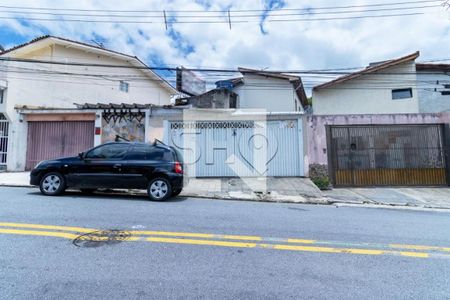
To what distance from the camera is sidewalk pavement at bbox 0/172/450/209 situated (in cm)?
840

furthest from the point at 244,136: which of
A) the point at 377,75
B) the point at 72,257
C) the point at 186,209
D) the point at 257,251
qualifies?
the point at 377,75

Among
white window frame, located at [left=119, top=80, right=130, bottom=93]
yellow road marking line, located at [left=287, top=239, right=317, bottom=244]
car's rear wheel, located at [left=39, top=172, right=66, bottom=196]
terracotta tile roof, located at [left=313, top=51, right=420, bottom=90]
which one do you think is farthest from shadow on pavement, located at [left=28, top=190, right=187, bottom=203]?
terracotta tile roof, located at [left=313, top=51, right=420, bottom=90]

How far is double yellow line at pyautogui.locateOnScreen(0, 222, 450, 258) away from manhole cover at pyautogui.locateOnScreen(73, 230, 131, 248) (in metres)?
0.11

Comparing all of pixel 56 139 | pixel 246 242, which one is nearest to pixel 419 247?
pixel 246 242

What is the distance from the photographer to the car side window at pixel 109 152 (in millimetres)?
7488

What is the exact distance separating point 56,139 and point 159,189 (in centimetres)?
881

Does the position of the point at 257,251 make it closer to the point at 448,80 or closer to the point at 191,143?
the point at 191,143

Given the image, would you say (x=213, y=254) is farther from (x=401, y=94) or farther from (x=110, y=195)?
(x=401, y=94)

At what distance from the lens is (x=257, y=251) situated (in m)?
3.85

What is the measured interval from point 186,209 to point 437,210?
24.3ft

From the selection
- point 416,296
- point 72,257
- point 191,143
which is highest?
point 191,143

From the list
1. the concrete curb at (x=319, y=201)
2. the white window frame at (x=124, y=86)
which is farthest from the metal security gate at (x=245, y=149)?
the white window frame at (x=124, y=86)

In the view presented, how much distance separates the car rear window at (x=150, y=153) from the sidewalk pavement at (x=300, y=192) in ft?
5.38

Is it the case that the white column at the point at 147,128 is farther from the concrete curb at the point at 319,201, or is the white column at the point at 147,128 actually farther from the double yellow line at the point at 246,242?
the double yellow line at the point at 246,242
